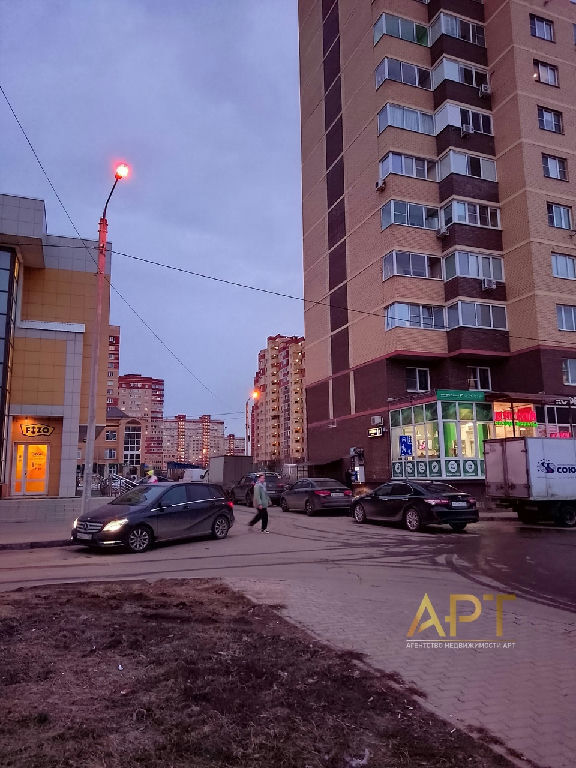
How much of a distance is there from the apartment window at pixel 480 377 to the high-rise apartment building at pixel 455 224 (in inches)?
4.6

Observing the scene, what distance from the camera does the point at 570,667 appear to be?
4.92m

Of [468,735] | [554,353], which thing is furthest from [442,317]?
[468,735]

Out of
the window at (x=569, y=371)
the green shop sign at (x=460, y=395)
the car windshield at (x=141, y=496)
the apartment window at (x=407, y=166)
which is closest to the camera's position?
the car windshield at (x=141, y=496)

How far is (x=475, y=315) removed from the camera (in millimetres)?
32219

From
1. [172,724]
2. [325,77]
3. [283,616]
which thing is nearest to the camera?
[172,724]

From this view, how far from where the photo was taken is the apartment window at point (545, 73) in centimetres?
3412

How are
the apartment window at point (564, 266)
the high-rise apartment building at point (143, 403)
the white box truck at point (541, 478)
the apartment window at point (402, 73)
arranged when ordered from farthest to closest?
the high-rise apartment building at point (143, 403), the apartment window at point (402, 73), the apartment window at point (564, 266), the white box truck at point (541, 478)

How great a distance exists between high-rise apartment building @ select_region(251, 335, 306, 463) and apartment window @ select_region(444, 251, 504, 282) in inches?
3636

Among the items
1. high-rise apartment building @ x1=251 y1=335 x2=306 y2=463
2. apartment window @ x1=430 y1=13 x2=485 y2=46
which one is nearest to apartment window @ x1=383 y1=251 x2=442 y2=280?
apartment window @ x1=430 y1=13 x2=485 y2=46

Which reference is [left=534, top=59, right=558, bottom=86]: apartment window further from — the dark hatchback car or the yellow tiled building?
the dark hatchback car

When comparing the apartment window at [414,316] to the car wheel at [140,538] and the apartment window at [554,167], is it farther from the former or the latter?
the car wheel at [140,538]

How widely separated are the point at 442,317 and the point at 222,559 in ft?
81.6

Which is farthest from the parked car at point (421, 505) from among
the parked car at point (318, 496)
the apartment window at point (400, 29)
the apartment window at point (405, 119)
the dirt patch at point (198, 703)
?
the apartment window at point (400, 29)

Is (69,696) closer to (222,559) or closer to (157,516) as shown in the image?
(222,559)
